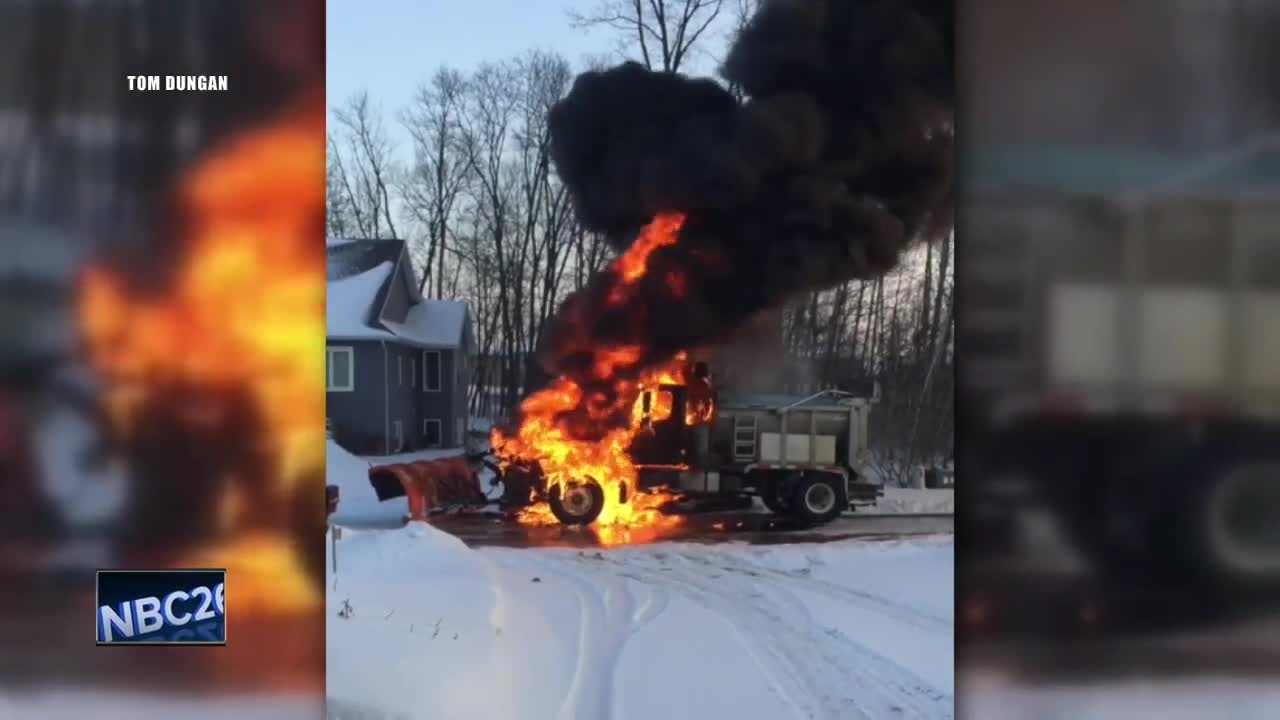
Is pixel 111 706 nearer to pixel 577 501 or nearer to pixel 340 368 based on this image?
pixel 340 368

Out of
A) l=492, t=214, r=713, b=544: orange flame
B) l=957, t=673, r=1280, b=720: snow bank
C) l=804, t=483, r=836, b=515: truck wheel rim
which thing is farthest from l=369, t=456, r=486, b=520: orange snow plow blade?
l=957, t=673, r=1280, b=720: snow bank

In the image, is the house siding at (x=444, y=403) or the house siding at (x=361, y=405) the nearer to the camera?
the house siding at (x=361, y=405)

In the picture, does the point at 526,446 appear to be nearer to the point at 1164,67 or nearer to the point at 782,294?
the point at 782,294

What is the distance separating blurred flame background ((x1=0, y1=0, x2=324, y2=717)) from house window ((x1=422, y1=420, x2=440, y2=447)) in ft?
1.11

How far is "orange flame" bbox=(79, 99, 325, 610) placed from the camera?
2.46m

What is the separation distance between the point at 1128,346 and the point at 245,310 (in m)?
2.73

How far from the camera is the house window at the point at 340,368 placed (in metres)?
2.52

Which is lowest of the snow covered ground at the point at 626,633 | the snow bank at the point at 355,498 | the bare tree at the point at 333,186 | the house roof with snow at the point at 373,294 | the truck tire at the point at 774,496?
the snow covered ground at the point at 626,633

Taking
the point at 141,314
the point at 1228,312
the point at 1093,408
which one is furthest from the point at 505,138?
the point at 1228,312

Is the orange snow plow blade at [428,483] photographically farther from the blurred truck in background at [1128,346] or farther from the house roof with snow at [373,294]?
the blurred truck in background at [1128,346]

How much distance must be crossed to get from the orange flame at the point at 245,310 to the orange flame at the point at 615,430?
0.67 meters

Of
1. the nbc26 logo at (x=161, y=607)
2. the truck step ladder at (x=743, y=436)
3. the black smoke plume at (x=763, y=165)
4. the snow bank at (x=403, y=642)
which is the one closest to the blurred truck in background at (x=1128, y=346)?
the black smoke plume at (x=763, y=165)

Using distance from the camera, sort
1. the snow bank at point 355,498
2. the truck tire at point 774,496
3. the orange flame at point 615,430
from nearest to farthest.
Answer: the snow bank at point 355,498, the orange flame at point 615,430, the truck tire at point 774,496

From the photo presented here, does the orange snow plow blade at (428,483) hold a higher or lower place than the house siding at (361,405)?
lower
